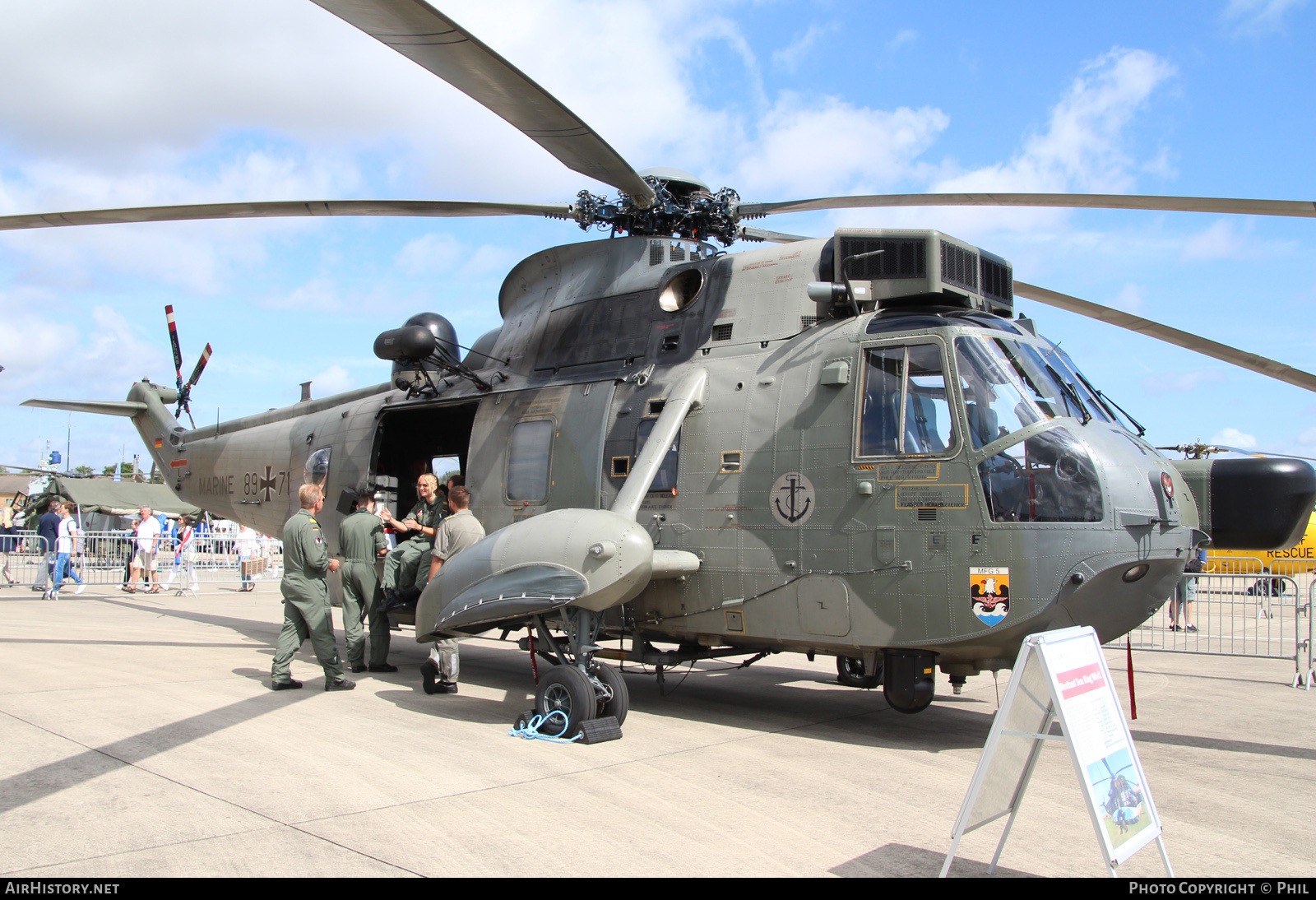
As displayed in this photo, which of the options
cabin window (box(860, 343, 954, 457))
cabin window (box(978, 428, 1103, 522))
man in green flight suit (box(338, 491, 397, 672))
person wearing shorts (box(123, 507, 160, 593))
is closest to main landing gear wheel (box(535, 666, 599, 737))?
cabin window (box(860, 343, 954, 457))

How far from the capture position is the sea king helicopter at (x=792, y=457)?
20.4 feet

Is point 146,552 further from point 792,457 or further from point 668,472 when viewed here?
point 792,457

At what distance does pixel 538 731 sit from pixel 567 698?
0.31m

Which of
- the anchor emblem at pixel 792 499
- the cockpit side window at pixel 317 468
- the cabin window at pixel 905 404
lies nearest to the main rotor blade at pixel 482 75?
the cabin window at pixel 905 404

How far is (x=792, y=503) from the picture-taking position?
278 inches

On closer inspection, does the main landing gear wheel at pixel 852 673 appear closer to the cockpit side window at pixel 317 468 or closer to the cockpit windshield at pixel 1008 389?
Result: the cockpit windshield at pixel 1008 389

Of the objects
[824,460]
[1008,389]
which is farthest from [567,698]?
[1008,389]

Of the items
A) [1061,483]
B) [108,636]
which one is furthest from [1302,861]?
[108,636]

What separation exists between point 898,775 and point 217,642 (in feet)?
30.0

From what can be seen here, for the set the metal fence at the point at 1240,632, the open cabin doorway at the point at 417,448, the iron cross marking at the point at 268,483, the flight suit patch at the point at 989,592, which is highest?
the open cabin doorway at the point at 417,448

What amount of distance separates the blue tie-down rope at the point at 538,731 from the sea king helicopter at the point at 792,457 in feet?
0.63

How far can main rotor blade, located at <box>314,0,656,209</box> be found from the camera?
534cm

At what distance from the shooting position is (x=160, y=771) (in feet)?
17.7
